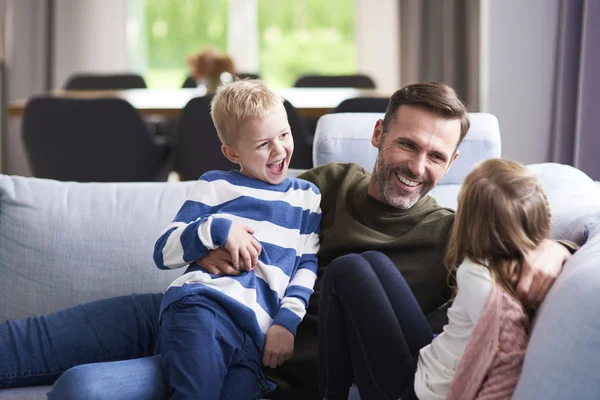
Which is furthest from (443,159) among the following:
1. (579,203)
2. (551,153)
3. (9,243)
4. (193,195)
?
(551,153)

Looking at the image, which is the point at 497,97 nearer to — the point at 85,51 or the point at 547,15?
the point at 547,15

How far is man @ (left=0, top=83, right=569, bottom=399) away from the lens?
1.66m

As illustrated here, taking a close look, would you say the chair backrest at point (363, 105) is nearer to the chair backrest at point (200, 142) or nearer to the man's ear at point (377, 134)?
the chair backrest at point (200, 142)

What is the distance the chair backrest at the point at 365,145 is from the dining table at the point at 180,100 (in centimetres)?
130

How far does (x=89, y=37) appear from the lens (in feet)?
20.4

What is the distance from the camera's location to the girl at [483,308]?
1.27 m

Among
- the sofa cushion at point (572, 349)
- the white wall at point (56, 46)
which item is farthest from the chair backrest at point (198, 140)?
the white wall at point (56, 46)

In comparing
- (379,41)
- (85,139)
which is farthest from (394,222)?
(379,41)

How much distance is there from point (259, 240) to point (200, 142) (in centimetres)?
190

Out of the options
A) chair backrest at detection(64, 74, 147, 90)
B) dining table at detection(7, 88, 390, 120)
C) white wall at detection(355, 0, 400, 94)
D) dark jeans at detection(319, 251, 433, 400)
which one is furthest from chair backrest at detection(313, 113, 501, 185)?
white wall at detection(355, 0, 400, 94)

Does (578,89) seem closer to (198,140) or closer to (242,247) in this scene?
(198,140)

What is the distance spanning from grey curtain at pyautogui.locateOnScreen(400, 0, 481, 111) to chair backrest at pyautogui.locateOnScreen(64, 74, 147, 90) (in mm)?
1976

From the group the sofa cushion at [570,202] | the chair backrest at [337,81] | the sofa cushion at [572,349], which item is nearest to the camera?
the sofa cushion at [572,349]

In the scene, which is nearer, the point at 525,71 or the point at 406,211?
the point at 406,211
